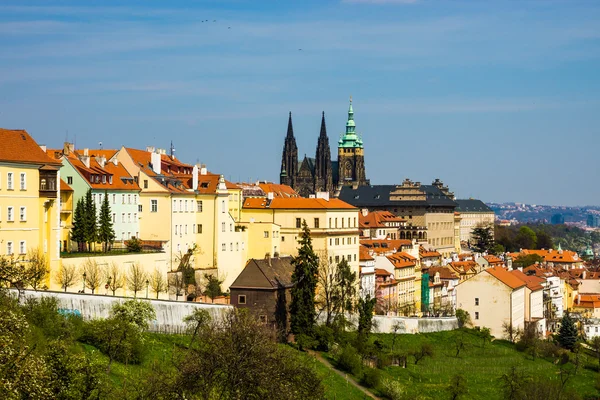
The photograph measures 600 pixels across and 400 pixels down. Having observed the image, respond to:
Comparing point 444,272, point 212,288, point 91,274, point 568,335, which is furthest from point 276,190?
point 91,274

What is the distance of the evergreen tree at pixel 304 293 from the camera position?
67438 millimetres

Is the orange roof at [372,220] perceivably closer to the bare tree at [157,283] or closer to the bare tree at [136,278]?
the bare tree at [157,283]

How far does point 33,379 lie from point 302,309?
1616 inches

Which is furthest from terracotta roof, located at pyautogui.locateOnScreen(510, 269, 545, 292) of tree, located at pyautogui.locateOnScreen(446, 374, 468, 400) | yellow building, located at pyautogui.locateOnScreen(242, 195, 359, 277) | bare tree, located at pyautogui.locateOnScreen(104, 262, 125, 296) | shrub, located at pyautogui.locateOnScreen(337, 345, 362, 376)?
bare tree, located at pyautogui.locateOnScreen(104, 262, 125, 296)

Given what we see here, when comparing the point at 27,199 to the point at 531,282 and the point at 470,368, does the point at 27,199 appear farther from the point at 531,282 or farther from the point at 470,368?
the point at 531,282

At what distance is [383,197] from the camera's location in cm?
18438

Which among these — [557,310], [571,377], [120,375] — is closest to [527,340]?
[571,377]

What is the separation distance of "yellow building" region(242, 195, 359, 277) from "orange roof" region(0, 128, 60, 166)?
932 inches

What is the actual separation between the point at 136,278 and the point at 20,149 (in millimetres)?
9468

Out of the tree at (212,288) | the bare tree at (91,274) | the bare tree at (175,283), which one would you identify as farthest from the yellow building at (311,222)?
the bare tree at (91,274)

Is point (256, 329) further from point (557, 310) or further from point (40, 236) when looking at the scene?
point (557, 310)

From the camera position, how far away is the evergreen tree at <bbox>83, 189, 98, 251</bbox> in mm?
66812

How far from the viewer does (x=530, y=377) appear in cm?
7319

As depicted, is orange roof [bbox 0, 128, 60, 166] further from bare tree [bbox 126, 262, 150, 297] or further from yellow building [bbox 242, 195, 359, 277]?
yellow building [bbox 242, 195, 359, 277]
